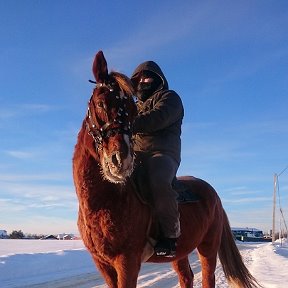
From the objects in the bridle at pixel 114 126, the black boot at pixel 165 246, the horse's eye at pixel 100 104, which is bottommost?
the black boot at pixel 165 246

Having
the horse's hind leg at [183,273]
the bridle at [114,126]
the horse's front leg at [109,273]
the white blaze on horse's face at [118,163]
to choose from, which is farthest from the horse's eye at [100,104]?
the horse's hind leg at [183,273]

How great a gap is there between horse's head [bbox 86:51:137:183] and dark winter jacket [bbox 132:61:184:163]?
0.54 m

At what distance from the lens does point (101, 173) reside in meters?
3.75

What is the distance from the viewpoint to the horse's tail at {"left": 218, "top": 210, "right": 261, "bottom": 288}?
622 centimetres

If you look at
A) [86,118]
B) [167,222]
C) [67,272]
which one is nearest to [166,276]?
[67,272]

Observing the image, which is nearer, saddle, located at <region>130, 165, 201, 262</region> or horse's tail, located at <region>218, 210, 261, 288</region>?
saddle, located at <region>130, 165, 201, 262</region>

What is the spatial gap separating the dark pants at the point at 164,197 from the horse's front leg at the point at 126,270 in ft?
1.67

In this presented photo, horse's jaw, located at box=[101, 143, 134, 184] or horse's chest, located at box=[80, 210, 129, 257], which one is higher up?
horse's jaw, located at box=[101, 143, 134, 184]

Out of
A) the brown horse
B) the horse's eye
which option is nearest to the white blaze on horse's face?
the brown horse

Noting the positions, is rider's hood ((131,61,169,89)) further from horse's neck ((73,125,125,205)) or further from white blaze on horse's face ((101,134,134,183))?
white blaze on horse's face ((101,134,134,183))

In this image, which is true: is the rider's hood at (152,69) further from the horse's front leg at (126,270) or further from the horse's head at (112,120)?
the horse's front leg at (126,270)

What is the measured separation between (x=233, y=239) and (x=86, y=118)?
3.58 metres

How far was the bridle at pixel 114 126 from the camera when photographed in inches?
136

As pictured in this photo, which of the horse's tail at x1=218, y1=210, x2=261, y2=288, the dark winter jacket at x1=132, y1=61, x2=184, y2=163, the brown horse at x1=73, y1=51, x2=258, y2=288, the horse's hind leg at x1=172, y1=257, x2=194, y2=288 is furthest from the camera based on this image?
the horse's tail at x1=218, y1=210, x2=261, y2=288
